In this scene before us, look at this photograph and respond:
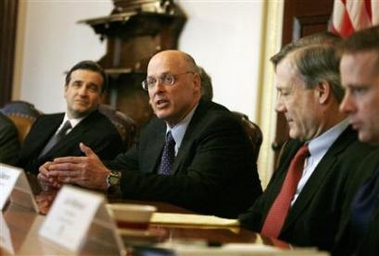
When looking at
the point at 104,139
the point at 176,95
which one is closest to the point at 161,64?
the point at 176,95

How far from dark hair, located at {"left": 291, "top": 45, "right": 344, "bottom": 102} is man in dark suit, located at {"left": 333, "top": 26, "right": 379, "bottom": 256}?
29 centimetres

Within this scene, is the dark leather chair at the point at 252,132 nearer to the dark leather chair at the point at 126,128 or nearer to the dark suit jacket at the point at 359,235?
the dark leather chair at the point at 126,128

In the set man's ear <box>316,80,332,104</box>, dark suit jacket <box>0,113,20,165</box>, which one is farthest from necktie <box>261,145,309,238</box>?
dark suit jacket <box>0,113,20,165</box>

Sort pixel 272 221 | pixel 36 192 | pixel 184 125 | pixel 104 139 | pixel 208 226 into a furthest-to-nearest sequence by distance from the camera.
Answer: pixel 104 139 → pixel 184 125 → pixel 36 192 → pixel 272 221 → pixel 208 226

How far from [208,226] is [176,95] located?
1.28 metres

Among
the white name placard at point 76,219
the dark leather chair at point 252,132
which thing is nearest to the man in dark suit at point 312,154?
the white name placard at point 76,219

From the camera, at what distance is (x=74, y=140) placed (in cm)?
389

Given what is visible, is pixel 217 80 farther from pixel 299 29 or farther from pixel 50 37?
pixel 50 37

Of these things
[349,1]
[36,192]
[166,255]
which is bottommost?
[36,192]

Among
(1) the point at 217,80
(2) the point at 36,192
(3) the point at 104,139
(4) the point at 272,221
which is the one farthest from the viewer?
(1) the point at 217,80

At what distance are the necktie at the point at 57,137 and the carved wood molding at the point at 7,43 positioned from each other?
3871 millimetres

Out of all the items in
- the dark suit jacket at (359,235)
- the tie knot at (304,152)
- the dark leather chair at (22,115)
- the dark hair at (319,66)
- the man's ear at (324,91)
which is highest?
the dark hair at (319,66)

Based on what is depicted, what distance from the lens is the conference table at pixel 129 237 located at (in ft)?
4.23

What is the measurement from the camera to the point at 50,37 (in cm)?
764
